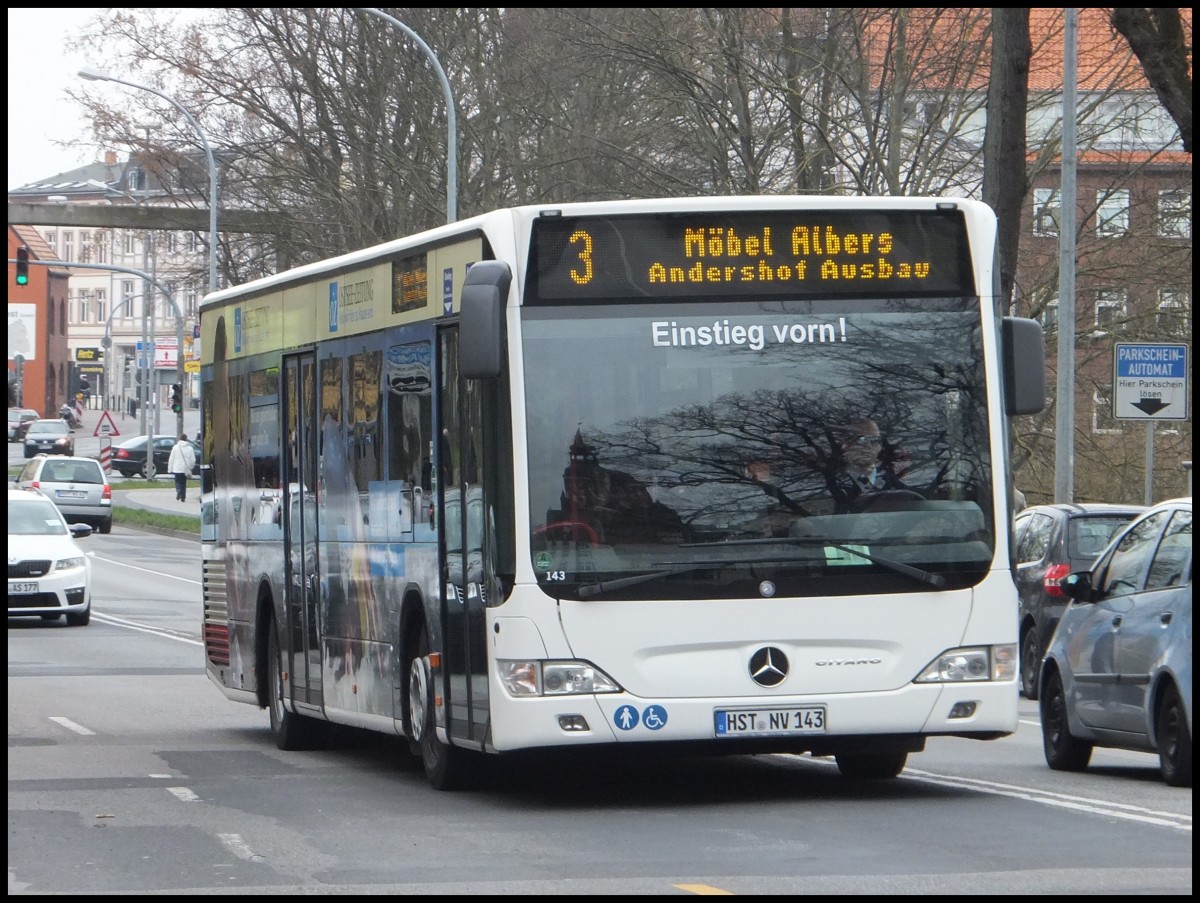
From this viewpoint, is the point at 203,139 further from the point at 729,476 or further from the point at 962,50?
the point at 729,476

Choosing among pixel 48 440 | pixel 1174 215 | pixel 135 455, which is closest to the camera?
pixel 1174 215

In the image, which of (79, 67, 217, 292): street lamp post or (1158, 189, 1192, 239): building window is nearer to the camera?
(1158, 189, 1192, 239): building window

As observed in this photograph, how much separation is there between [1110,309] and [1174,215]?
1587 mm

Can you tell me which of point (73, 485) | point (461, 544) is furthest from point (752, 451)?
point (73, 485)

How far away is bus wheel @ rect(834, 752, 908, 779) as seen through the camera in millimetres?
12242

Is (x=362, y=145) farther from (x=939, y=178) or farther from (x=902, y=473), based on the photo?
(x=902, y=473)

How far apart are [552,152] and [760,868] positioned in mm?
30629

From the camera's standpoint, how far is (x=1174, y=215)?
103 ft

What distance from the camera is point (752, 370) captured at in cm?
1097

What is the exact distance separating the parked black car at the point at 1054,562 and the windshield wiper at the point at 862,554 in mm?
9821

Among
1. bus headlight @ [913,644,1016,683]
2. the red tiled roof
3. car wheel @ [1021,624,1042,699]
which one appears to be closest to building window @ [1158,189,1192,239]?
the red tiled roof

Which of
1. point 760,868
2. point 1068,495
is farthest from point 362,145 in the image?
point 760,868

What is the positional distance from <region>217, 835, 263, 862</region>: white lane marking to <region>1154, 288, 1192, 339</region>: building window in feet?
75.4

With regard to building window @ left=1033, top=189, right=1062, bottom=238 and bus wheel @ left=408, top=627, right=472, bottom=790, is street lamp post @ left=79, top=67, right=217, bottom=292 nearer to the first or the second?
building window @ left=1033, top=189, right=1062, bottom=238
